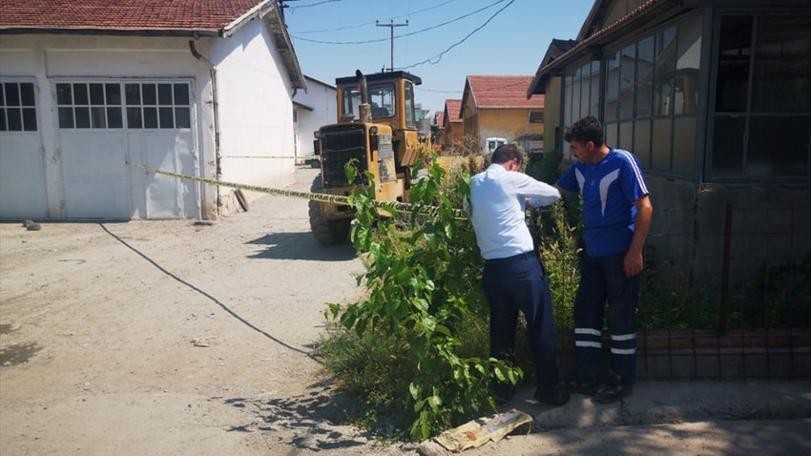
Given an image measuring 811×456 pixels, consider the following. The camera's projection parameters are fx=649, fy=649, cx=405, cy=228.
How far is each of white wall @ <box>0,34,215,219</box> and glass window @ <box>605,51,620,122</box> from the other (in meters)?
7.85

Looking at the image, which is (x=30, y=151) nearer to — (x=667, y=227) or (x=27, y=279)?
(x=27, y=279)

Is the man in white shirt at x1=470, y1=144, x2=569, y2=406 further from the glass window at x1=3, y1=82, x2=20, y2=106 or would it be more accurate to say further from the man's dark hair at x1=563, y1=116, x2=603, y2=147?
the glass window at x1=3, y1=82, x2=20, y2=106

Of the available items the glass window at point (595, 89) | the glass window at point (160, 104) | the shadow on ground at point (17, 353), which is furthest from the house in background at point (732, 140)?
the glass window at point (160, 104)

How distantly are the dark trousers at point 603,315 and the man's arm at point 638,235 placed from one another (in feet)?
0.34

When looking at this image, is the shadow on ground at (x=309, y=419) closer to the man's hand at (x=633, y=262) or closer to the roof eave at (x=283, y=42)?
the man's hand at (x=633, y=262)

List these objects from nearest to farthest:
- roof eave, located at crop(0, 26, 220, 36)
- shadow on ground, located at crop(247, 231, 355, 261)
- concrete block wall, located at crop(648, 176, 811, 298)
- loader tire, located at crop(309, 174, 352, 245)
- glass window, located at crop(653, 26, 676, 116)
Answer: concrete block wall, located at crop(648, 176, 811, 298)
glass window, located at crop(653, 26, 676, 116)
shadow on ground, located at crop(247, 231, 355, 261)
loader tire, located at crop(309, 174, 352, 245)
roof eave, located at crop(0, 26, 220, 36)

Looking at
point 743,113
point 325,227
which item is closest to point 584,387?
point 743,113

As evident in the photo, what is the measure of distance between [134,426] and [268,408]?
0.91 metres

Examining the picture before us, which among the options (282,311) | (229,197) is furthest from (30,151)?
(282,311)

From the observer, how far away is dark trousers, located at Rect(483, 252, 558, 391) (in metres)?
→ 4.08

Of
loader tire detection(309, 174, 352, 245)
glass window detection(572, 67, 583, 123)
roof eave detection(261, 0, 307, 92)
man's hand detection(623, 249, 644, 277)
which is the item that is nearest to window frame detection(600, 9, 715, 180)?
glass window detection(572, 67, 583, 123)

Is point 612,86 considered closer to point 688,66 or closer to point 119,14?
point 688,66

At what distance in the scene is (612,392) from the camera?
4.20 metres

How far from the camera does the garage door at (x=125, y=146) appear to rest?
529 inches
